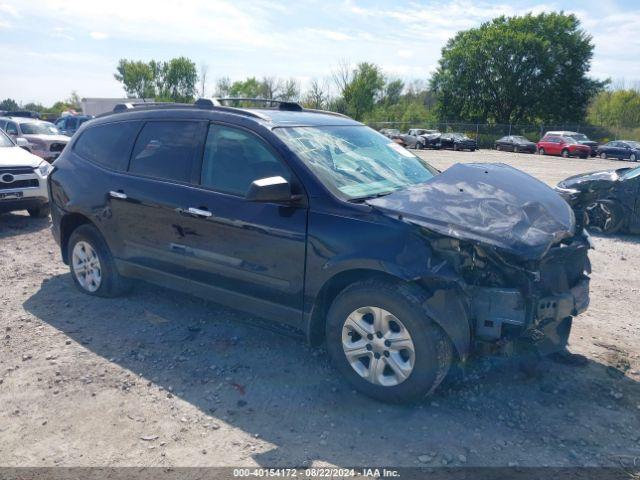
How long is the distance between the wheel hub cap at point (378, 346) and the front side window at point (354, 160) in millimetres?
851

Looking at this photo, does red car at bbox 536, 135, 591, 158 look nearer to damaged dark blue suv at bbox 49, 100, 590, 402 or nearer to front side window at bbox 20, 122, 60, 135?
front side window at bbox 20, 122, 60, 135

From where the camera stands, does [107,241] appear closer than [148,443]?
No

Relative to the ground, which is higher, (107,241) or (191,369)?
(107,241)

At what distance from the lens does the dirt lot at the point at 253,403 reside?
9.96 ft

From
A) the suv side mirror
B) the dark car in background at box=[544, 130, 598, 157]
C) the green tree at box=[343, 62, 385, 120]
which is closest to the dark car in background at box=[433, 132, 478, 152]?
the dark car in background at box=[544, 130, 598, 157]

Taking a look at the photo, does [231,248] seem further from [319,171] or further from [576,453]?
[576,453]

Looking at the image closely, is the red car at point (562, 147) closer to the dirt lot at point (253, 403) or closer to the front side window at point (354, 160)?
the dirt lot at point (253, 403)

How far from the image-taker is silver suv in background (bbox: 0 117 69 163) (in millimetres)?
15453

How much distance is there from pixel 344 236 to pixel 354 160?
0.94 metres

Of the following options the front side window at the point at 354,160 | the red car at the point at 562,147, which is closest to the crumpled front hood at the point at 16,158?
the front side window at the point at 354,160

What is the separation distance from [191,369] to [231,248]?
953mm

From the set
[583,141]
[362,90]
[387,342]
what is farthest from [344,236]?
[362,90]

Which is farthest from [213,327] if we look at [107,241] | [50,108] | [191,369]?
[50,108]

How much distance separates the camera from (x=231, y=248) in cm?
401
